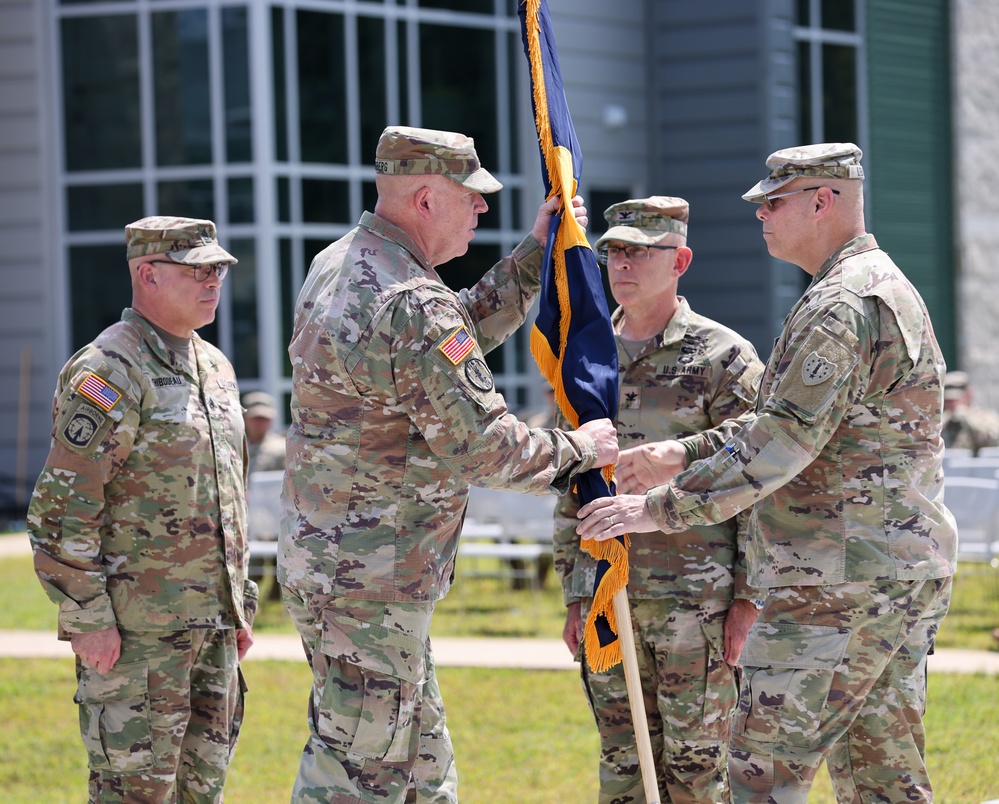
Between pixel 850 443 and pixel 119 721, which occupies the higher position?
pixel 850 443

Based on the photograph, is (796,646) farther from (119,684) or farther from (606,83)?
(606,83)

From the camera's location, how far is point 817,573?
3789mm

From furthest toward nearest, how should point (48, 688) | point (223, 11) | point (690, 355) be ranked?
point (223, 11) < point (48, 688) < point (690, 355)

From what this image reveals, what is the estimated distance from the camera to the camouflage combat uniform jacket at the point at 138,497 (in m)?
4.30

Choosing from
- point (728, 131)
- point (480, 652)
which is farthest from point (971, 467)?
point (728, 131)

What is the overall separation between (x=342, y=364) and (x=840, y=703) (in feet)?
5.60

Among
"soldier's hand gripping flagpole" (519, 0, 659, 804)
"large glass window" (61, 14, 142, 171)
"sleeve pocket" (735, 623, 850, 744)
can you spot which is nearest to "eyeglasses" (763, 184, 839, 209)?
"soldier's hand gripping flagpole" (519, 0, 659, 804)

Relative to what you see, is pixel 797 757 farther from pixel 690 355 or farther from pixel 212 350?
pixel 212 350

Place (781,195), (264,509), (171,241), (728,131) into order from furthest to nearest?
(728,131) < (264,509) < (171,241) < (781,195)

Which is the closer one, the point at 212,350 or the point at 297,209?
the point at 212,350

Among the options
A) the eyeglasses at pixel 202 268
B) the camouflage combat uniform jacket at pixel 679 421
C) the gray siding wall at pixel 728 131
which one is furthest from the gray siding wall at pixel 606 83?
the eyeglasses at pixel 202 268

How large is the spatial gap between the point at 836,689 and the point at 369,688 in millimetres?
1325

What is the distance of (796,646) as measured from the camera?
3.78 metres

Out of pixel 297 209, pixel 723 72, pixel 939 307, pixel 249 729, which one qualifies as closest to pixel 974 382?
pixel 939 307
